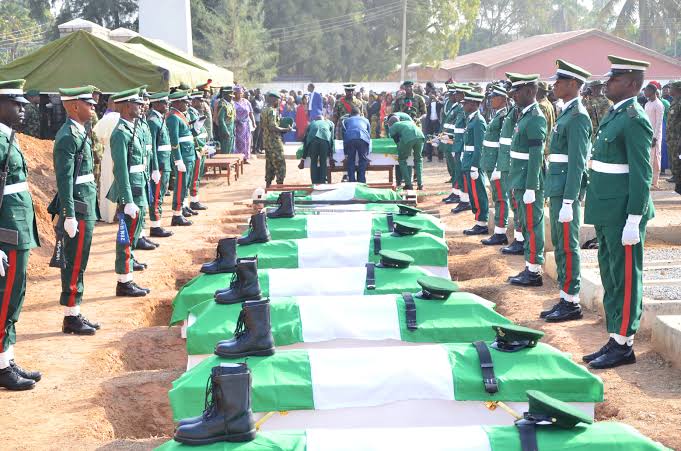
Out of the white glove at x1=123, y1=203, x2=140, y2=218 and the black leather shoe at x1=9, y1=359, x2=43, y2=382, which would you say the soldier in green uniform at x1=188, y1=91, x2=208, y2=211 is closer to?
the white glove at x1=123, y1=203, x2=140, y2=218

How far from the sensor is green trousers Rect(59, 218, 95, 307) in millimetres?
7113

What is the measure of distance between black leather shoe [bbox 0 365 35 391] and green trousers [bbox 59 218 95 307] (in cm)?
127

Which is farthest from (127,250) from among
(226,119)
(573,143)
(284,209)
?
(226,119)

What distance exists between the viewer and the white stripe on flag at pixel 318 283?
636 centimetres

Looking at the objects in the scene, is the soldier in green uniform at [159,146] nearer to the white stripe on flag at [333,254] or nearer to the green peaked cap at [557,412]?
the white stripe on flag at [333,254]

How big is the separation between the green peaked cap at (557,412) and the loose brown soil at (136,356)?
55.8 inches

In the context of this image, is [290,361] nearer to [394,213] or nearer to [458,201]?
[394,213]

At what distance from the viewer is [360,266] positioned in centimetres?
727

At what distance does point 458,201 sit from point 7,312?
31.4ft

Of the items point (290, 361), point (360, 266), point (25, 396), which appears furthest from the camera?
point (360, 266)

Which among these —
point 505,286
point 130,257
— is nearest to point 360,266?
point 505,286

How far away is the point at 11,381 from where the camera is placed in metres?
5.91

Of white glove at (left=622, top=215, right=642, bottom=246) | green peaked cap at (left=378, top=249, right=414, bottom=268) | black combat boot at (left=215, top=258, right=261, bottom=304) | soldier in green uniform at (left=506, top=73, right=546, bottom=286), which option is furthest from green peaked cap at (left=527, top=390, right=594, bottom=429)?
soldier in green uniform at (left=506, top=73, right=546, bottom=286)

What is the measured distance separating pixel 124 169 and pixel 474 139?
17.1 feet
